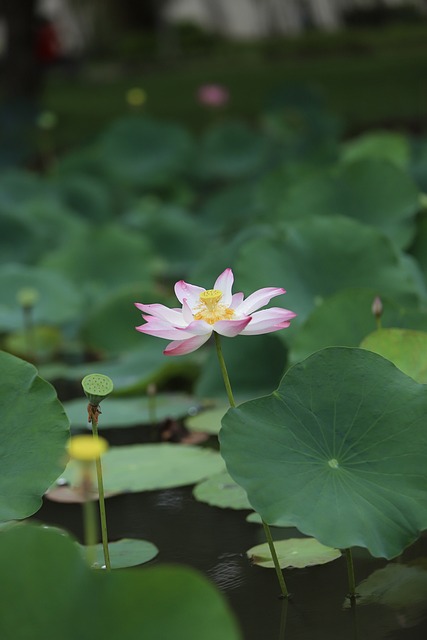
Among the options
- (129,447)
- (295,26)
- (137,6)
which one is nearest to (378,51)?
(295,26)

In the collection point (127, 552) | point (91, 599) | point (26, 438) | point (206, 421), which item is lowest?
point (91, 599)

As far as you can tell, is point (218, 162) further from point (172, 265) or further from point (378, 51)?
point (378, 51)

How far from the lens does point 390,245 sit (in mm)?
2354

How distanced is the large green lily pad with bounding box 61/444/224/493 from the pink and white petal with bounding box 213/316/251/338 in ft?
2.37

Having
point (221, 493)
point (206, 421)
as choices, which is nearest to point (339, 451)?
point (221, 493)

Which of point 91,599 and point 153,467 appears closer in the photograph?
point 91,599

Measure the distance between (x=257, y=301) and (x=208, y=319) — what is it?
7cm

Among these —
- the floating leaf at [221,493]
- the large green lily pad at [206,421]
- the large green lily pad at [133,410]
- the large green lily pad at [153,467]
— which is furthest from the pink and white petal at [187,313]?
the large green lily pad at [133,410]

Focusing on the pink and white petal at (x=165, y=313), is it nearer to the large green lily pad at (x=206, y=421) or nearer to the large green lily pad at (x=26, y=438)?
the large green lily pad at (x=26, y=438)

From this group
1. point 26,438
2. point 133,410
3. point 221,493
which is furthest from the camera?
point 133,410

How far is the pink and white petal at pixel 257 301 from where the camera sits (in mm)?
1391

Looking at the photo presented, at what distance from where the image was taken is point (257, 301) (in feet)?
4.58

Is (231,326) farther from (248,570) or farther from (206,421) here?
(206,421)

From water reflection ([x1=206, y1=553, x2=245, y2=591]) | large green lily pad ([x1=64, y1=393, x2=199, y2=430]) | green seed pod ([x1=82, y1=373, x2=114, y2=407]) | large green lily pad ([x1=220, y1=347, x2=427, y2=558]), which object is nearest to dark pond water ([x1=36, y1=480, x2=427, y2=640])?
water reflection ([x1=206, y1=553, x2=245, y2=591])
